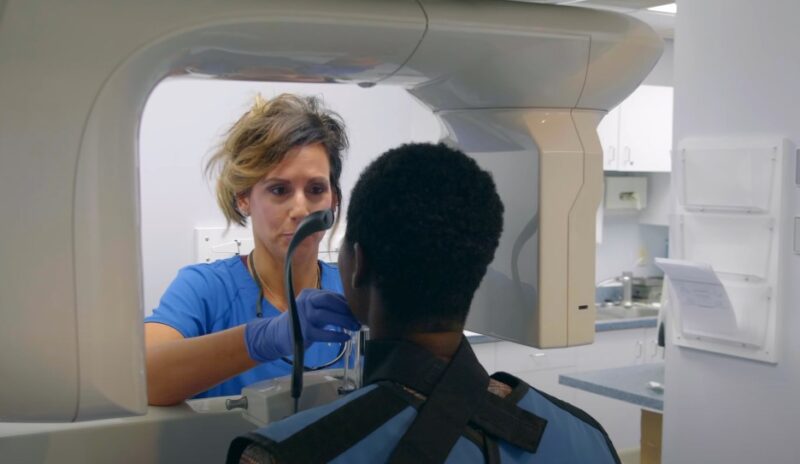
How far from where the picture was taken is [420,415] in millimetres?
896

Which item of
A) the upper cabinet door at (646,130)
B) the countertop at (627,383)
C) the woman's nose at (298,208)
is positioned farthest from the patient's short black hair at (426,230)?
the upper cabinet door at (646,130)

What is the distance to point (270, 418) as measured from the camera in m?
1.07

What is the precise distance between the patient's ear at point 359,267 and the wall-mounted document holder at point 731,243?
1888mm

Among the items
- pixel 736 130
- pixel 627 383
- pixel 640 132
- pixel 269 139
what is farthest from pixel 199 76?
pixel 640 132

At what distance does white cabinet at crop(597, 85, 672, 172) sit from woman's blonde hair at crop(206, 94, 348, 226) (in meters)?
2.97

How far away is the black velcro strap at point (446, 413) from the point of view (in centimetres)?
88

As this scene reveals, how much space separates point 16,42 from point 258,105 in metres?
1.00

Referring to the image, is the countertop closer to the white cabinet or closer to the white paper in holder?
the white paper in holder

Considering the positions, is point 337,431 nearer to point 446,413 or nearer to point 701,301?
point 446,413

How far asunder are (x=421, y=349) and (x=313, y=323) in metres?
0.25

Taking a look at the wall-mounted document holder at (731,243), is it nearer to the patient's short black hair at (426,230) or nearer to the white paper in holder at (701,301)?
the white paper in holder at (701,301)

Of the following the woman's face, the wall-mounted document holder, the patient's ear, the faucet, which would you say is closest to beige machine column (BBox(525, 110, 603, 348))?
the patient's ear

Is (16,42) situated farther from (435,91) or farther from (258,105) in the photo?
(258,105)

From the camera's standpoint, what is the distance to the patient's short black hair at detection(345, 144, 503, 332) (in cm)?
91
